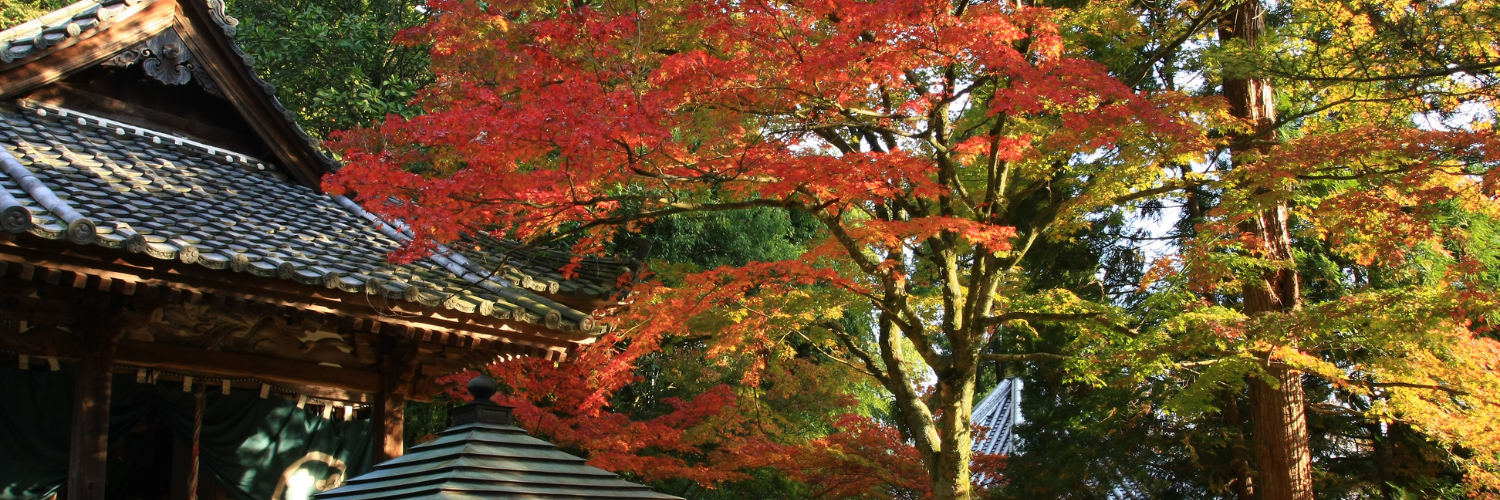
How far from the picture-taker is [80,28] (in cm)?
684

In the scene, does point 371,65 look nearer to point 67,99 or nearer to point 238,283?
point 67,99

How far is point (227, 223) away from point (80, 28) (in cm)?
218

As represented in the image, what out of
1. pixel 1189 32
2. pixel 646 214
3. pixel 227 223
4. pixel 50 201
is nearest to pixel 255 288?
pixel 227 223

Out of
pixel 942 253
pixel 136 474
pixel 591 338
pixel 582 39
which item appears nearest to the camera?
pixel 591 338

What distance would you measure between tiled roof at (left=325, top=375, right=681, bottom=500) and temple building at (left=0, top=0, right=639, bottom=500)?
1.92 meters

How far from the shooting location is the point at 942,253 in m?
9.80

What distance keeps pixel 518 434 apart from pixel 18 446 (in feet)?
12.4

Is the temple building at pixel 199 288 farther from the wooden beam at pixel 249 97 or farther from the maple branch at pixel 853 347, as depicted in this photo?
the maple branch at pixel 853 347

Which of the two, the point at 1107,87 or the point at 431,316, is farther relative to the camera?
the point at 1107,87

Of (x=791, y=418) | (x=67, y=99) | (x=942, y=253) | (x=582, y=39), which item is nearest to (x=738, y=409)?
(x=791, y=418)

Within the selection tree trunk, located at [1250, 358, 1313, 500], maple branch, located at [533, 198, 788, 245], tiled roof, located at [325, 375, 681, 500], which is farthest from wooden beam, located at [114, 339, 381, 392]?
tree trunk, located at [1250, 358, 1313, 500]

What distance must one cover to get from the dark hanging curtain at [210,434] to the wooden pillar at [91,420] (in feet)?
1.35

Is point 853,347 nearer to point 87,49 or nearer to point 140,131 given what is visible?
point 140,131

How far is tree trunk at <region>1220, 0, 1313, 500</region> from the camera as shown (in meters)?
10.3
